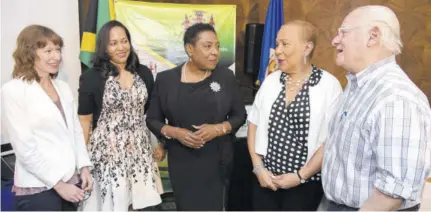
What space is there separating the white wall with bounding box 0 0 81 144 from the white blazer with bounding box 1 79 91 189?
1186mm

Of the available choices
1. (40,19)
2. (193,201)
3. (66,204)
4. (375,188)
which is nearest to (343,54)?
(375,188)

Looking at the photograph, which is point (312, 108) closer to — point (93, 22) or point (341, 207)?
point (341, 207)

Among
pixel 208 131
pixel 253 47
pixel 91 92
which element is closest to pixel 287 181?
pixel 208 131

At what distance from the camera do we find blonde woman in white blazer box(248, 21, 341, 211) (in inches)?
69.4

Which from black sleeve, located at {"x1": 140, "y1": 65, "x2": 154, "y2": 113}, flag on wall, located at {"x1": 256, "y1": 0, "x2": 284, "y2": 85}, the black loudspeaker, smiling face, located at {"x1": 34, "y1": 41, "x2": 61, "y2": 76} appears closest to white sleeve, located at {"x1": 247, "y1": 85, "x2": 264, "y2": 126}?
black sleeve, located at {"x1": 140, "y1": 65, "x2": 154, "y2": 113}

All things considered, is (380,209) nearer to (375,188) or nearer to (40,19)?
(375,188)

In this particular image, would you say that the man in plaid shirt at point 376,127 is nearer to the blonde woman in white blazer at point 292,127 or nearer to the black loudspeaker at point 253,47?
the blonde woman in white blazer at point 292,127

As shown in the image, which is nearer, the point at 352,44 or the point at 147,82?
the point at 352,44

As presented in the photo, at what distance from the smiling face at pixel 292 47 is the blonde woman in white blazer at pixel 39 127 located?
112 cm

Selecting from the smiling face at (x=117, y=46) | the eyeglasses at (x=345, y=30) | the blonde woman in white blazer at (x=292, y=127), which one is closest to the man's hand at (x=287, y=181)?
the blonde woman in white blazer at (x=292, y=127)

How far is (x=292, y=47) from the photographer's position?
1.83 meters

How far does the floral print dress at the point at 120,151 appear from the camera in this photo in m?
2.03

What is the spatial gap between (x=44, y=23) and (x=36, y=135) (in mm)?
1587

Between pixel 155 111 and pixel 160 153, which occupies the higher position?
pixel 155 111
